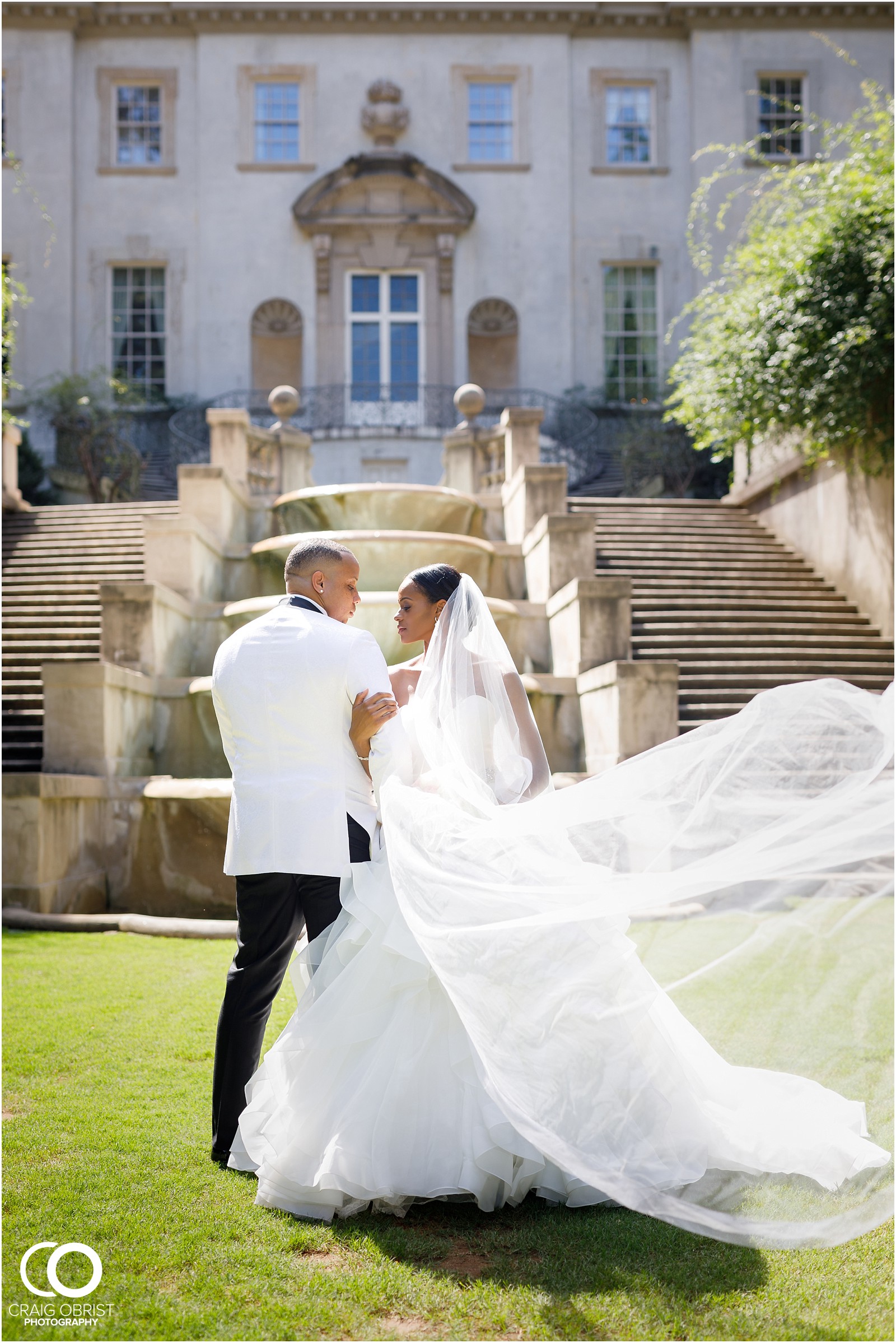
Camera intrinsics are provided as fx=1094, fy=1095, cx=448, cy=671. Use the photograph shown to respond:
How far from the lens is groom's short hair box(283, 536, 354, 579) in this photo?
3.54 m

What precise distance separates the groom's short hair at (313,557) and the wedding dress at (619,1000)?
65 centimetres

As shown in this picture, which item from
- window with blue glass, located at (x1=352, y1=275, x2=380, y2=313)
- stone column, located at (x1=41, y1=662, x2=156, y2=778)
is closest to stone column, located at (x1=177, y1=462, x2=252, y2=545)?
stone column, located at (x1=41, y1=662, x2=156, y2=778)

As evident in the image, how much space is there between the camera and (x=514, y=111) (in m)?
24.5

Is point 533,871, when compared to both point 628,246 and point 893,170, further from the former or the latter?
point 628,246

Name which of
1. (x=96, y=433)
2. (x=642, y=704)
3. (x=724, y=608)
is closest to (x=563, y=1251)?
(x=642, y=704)

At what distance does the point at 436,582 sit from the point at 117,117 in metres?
24.7

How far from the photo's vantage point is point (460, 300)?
79.7ft

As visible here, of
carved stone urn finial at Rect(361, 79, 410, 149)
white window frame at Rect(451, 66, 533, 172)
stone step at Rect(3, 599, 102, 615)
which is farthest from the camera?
white window frame at Rect(451, 66, 533, 172)

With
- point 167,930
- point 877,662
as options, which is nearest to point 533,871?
point 167,930

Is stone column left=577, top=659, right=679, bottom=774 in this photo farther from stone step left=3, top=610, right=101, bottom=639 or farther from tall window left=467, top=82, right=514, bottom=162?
tall window left=467, top=82, right=514, bottom=162

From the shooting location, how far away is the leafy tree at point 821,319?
10766mm

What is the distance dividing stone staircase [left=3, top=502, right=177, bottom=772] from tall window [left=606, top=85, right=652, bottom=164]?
52.5 ft

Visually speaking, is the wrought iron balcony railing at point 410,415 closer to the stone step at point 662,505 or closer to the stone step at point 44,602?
the stone step at point 662,505

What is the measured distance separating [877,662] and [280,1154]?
9.06 metres
